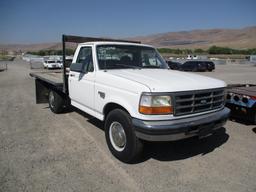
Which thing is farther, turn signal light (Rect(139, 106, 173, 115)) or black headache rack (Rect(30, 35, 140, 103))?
black headache rack (Rect(30, 35, 140, 103))

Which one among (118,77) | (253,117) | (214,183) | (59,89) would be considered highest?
(118,77)

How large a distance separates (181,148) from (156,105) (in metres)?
1.65

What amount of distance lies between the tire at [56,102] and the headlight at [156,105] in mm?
3892

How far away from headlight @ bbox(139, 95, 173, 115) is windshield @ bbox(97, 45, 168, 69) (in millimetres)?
1546

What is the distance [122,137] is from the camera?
3.95 m

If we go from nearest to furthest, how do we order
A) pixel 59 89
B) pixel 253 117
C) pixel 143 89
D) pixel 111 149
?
pixel 143 89, pixel 111 149, pixel 253 117, pixel 59 89

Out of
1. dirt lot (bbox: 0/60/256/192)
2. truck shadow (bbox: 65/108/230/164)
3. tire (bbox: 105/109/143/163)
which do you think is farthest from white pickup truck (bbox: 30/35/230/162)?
truck shadow (bbox: 65/108/230/164)

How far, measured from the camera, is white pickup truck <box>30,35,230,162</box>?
3.40 metres

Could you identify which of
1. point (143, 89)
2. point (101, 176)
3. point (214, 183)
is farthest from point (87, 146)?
point (214, 183)

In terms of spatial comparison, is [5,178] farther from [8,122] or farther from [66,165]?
[8,122]

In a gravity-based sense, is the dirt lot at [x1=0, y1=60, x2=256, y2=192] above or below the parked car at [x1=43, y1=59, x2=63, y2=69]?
below

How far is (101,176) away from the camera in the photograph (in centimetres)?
353

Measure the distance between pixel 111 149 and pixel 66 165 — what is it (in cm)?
82

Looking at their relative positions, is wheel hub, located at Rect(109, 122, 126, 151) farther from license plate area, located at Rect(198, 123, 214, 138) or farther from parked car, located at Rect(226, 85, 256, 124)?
parked car, located at Rect(226, 85, 256, 124)
